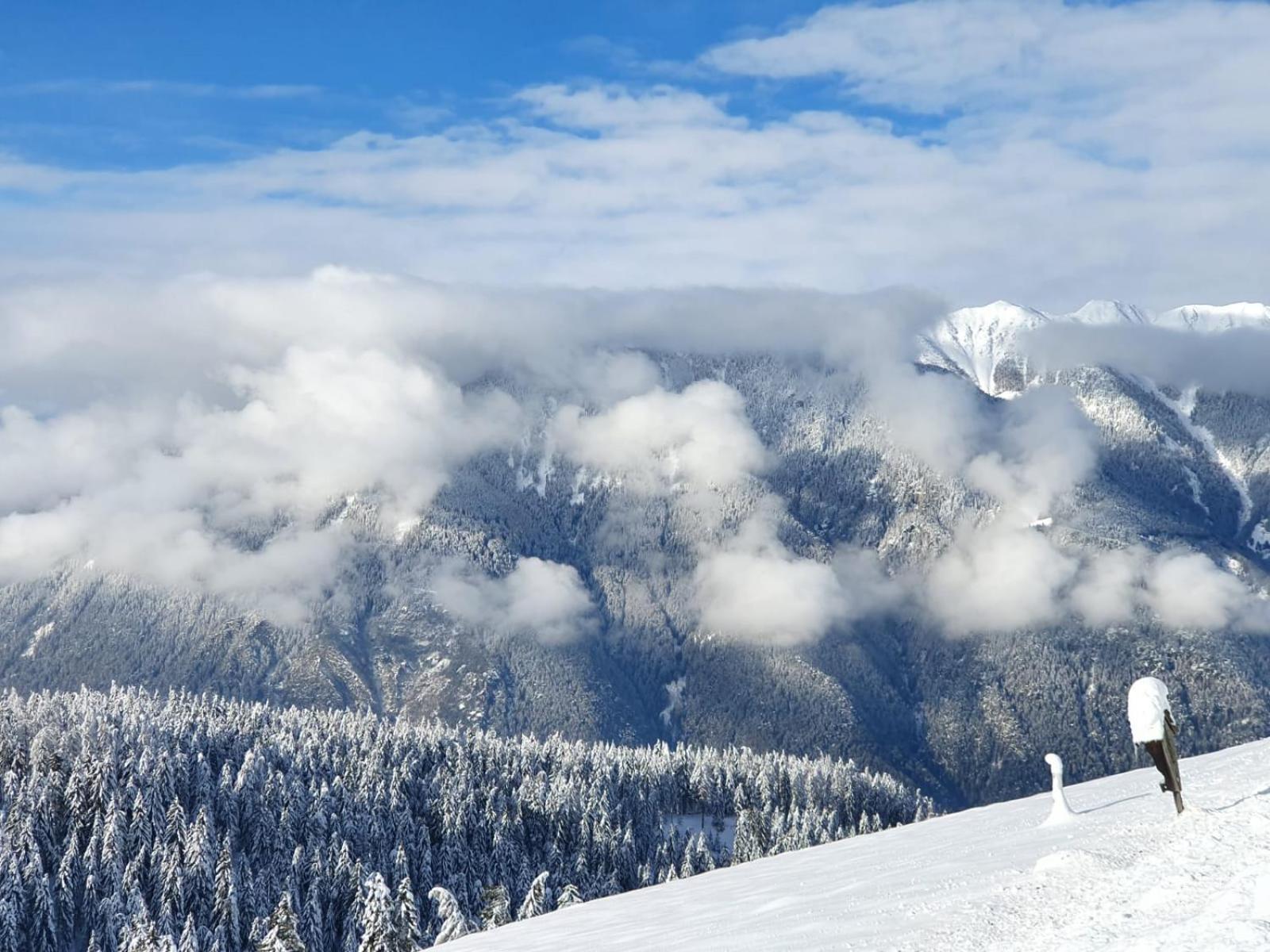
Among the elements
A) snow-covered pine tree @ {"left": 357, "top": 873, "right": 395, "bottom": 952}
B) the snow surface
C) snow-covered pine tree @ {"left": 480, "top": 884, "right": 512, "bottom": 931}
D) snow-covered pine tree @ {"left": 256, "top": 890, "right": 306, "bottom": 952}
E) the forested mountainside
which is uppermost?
the snow surface

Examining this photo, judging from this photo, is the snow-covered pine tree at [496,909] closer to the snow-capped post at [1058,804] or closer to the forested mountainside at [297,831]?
the forested mountainside at [297,831]

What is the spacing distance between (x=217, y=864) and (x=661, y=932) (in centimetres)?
9564

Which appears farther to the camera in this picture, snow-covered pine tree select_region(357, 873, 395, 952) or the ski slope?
snow-covered pine tree select_region(357, 873, 395, 952)

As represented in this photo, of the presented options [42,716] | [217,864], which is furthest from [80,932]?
[42,716]

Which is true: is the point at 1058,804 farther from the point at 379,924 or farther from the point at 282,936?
the point at 379,924

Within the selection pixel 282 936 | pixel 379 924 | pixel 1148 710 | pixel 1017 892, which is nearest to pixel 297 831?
pixel 379 924

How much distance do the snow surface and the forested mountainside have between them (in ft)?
149

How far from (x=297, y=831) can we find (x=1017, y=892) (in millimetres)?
122290

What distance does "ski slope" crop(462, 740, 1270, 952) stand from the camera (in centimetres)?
1455

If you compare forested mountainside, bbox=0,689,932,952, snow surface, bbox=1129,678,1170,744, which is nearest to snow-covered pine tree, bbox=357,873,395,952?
forested mountainside, bbox=0,689,932,952

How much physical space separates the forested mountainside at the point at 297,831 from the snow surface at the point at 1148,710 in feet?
149

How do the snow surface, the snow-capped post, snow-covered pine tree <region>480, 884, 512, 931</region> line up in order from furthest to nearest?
1. snow-covered pine tree <region>480, 884, 512, 931</region>
2. the snow-capped post
3. the snow surface

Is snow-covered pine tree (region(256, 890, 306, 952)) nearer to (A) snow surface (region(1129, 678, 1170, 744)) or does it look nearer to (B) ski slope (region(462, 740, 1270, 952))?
(B) ski slope (region(462, 740, 1270, 952))

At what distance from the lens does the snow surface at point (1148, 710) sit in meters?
19.6
